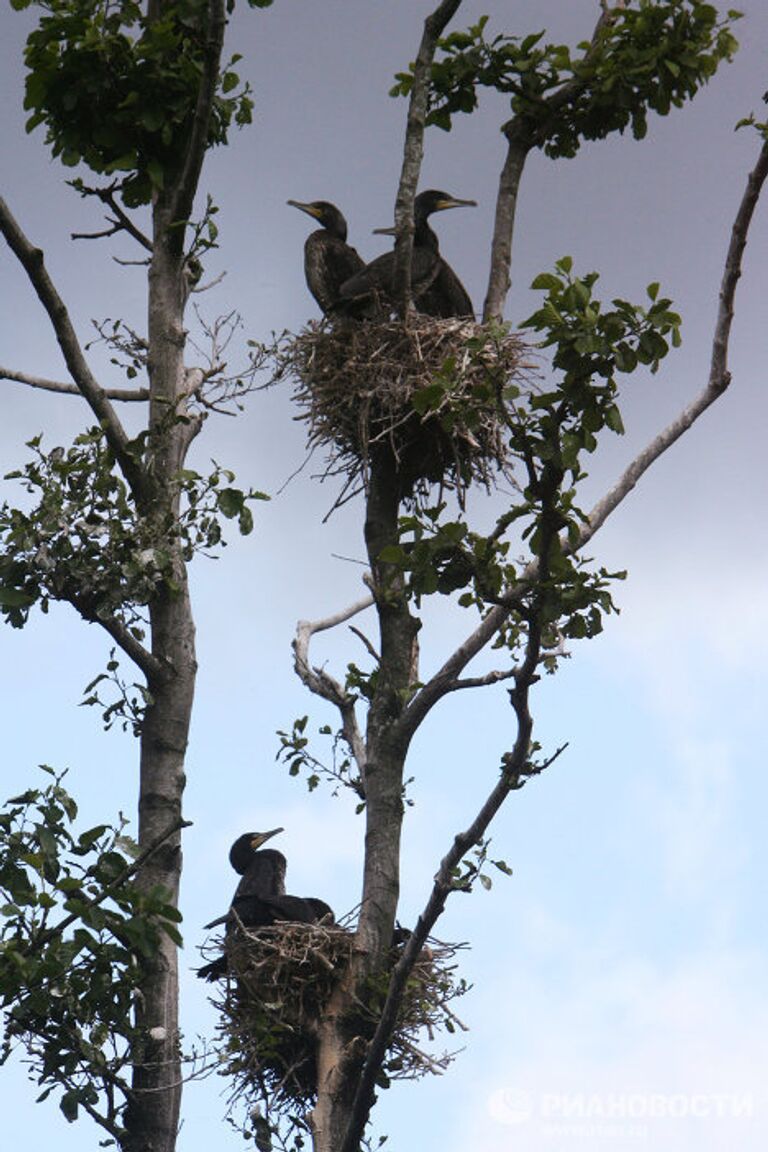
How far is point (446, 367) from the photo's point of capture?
743cm

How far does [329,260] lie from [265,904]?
4.50m

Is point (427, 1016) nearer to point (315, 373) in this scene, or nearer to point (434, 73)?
point (315, 373)

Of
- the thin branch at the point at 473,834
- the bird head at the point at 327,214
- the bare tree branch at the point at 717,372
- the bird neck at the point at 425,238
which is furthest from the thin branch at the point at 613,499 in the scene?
the bird head at the point at 327,214

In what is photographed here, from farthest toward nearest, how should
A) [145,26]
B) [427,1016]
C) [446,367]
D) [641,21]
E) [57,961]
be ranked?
[641,21] → [145,26] → [427,1016] → [57,961] → [446,367]

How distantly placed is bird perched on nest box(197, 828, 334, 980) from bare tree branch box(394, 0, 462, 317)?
3901 mm

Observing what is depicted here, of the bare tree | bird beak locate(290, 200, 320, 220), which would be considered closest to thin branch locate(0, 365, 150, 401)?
the bare tree

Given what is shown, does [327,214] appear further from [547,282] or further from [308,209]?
[547,282]

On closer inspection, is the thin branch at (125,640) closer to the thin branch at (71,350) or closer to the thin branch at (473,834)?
the thin branch at (71,350)

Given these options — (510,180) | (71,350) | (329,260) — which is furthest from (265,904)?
(510,180)

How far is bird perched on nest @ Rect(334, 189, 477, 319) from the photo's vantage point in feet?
36.4

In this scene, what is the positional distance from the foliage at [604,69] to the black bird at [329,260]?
1.33 meters

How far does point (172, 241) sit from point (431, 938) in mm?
4484

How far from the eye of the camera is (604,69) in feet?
37.4

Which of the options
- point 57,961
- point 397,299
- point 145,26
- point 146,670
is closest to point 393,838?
point 146,670
